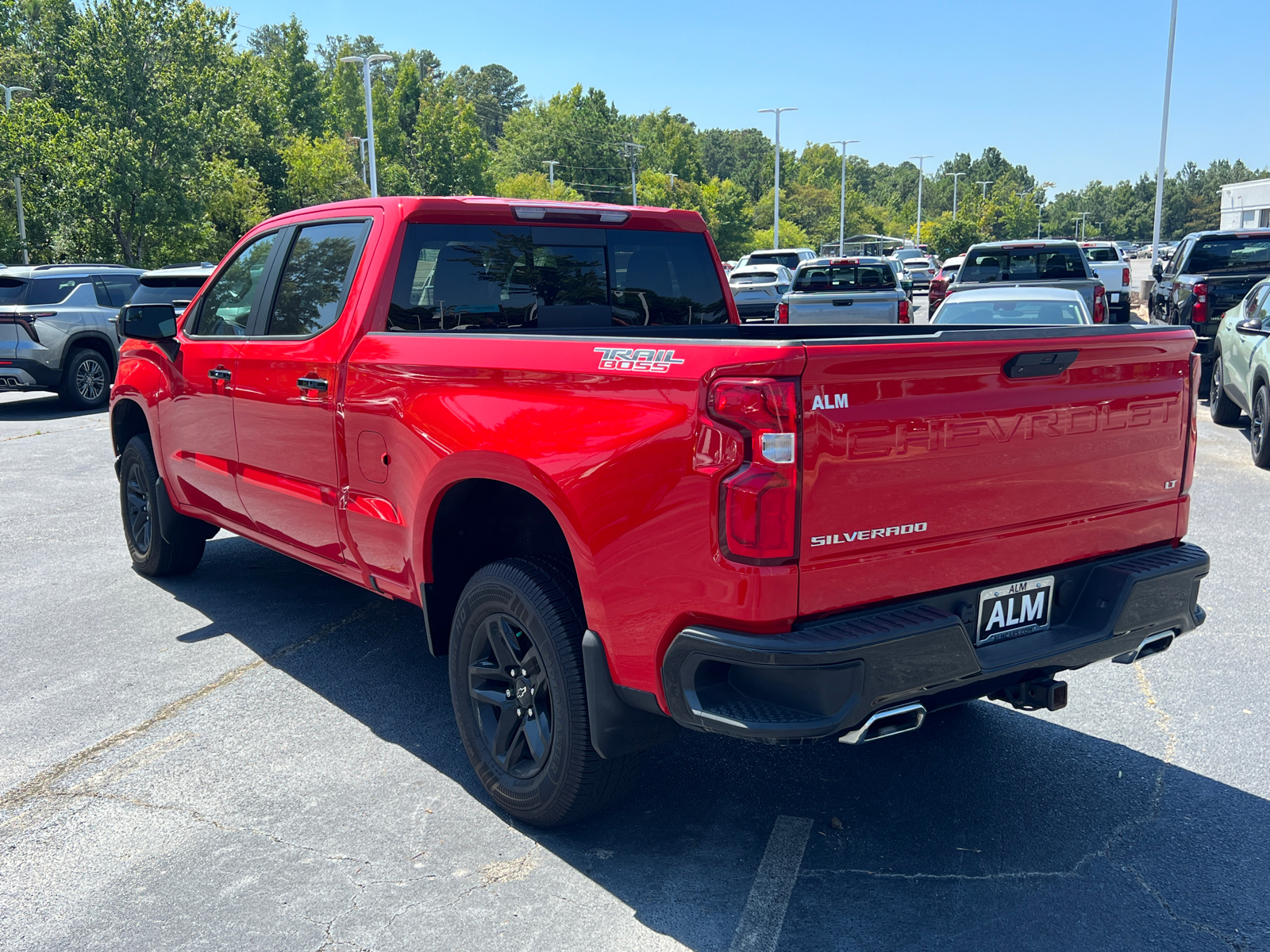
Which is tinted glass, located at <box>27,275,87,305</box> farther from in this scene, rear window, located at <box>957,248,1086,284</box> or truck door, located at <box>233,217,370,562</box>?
rear window, located at <box>957,248,1086,284</box>

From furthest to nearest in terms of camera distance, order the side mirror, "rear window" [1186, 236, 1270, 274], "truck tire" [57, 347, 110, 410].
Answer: "rear window" [1186, 236, 1270, 274] → "truck tire" [57, 347, 110, 410] → the side mirror

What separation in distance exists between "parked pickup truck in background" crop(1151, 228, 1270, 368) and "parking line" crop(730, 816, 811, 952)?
11.8 m

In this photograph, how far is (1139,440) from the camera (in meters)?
3.54

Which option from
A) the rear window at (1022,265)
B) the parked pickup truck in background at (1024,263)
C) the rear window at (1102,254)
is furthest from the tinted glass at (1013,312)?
the rear window at (1102,254)

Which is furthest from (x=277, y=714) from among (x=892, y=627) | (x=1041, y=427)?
(x=1041, y=427)

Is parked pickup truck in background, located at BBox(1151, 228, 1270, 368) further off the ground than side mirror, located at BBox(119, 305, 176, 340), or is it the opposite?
side mirror, located at BBox(119, 305, 176, 340)

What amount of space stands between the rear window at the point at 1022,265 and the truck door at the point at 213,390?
1438cm

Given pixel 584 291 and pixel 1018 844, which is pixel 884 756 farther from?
pixel 584 291

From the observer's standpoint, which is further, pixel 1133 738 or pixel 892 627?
pixel 1133 738

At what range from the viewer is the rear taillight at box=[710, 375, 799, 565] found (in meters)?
2.72

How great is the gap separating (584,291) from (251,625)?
2.73 m

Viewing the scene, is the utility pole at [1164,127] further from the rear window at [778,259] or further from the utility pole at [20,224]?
the utility pole at [20,224]

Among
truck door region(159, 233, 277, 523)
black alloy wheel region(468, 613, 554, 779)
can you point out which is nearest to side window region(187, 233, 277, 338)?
truck door region(159, 233, 277, 523)

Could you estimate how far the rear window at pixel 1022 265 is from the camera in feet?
56.6
